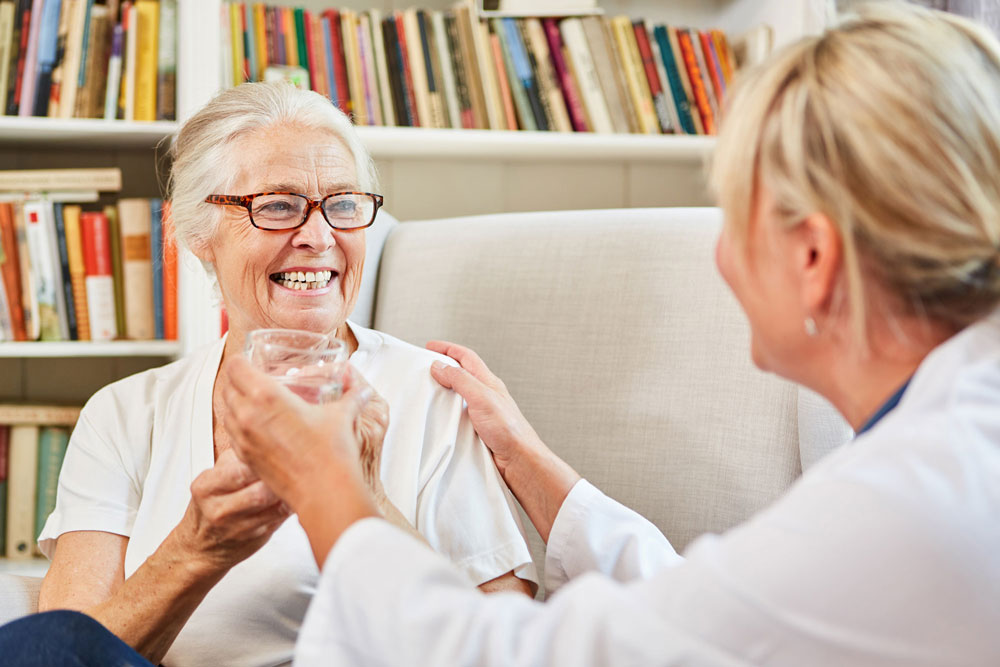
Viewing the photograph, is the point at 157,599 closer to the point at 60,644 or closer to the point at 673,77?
the point at 60,644

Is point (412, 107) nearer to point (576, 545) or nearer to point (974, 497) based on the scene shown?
point (576, 545)

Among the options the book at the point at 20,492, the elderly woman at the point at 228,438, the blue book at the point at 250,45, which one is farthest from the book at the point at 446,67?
the book at the point at 20,492

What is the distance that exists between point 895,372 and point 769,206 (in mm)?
168

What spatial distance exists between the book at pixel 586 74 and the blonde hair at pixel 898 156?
1.53m

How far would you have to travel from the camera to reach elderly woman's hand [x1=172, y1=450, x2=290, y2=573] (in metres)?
0.97

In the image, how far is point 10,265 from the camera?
1997mm

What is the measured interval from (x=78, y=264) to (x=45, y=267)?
7cm

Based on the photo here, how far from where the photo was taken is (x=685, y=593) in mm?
634

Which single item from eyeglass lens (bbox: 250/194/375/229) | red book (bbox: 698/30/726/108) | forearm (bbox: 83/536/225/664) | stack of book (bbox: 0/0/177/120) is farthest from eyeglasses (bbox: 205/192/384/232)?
red book (bbox: 698/30/726/108)

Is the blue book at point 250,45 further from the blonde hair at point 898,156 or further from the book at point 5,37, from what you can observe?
the blonde hair at point 898,156

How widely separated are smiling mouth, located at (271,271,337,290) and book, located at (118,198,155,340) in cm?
82

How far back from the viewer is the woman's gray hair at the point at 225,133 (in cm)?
135

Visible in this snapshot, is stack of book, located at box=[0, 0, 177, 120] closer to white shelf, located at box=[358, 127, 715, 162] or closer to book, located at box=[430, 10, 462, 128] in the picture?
white shelf, located at box=[358, 127, 715, 162]

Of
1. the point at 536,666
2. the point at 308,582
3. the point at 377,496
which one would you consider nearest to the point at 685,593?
the point at 536,666
